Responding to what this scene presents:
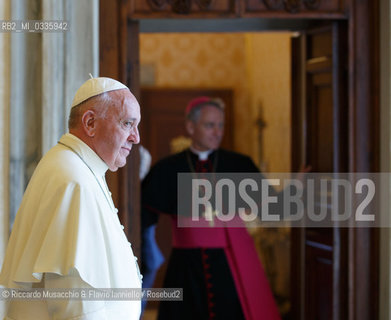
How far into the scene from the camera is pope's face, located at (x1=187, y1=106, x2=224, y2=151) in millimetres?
4766

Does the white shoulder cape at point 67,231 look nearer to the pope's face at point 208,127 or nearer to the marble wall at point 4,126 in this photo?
the marble wall at point 4,126

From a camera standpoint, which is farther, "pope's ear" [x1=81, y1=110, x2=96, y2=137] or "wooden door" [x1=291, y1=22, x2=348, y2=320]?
"wooden door" [x1=291, y1=22, x2=348, y2=320]

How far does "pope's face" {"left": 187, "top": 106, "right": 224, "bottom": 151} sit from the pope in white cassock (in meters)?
2.52

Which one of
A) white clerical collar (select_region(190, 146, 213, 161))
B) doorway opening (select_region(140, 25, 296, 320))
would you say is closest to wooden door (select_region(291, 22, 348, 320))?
white clerical collar (select_region(190, 146, 213, 161))

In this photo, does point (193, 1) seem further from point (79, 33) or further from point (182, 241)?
point (182, 241)

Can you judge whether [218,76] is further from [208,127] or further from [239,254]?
[239,254]

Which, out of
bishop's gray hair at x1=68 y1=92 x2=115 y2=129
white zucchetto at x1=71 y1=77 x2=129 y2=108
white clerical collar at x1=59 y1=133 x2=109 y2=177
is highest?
white zucchetto at x1=71 y1=77 x2=129 y2=108

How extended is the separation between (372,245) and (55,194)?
8.19 feet

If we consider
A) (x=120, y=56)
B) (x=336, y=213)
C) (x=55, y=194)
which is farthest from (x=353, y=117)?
(x=55, y=194)

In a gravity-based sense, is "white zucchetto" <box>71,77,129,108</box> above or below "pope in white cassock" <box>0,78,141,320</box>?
above

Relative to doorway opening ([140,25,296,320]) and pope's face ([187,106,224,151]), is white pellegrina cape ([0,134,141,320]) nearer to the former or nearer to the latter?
pope's face ([187,106,224,151])

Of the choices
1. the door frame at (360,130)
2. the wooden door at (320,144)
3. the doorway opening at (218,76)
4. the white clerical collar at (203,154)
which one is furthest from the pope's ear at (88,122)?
the doorway opening at (218,76)

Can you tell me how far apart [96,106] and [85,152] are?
160mm

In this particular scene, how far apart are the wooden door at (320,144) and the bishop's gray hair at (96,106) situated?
219cm
